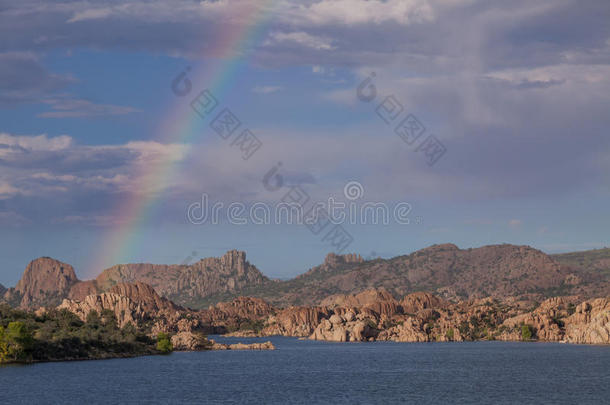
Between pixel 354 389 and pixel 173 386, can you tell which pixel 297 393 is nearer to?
pixel 354 389

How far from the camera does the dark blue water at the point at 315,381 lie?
111 m

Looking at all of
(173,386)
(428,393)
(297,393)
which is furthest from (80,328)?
(428,393)

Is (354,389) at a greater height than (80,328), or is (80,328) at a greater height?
(80,328)

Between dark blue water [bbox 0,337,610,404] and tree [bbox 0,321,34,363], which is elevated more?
tree [bbox 0,321,34,363]

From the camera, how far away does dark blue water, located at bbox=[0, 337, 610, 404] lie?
111 metres

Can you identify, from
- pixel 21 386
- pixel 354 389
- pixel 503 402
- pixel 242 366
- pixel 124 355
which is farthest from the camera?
pixel 124 355

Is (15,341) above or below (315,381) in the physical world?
above

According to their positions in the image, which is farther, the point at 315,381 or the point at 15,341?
the point at 15,341

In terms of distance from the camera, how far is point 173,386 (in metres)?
127

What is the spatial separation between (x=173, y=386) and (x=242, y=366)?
50.1m

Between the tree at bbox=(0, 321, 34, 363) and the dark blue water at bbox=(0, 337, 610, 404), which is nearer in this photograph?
the dark blue water at bbox=(0, 337, 610, 404)

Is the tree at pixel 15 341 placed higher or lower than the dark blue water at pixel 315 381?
higher

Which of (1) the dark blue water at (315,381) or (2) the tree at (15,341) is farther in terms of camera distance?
(2) the tree at (15,341)

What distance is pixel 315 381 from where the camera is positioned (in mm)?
139000
